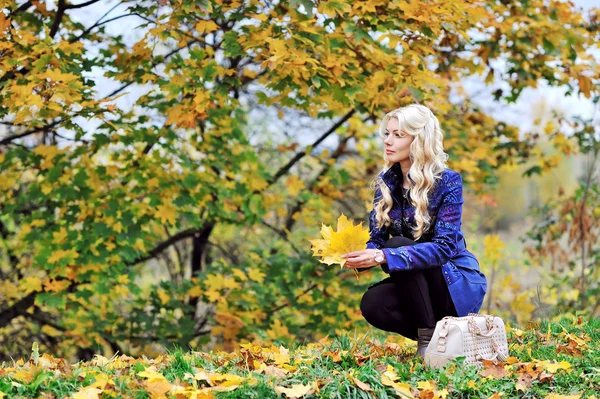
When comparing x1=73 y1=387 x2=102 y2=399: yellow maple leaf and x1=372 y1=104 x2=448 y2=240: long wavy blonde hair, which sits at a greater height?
x1=372 y1=104 x2=448 y2=240: long wavy blonde hair

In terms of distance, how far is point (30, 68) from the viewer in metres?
3.96

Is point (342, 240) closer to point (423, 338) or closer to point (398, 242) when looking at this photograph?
point (398, 242)

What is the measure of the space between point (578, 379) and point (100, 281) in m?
3.70

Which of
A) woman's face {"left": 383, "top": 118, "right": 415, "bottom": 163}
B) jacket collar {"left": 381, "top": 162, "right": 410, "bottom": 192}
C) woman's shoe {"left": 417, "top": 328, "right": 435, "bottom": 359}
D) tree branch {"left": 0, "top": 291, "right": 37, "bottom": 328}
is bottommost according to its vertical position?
tree branch {"left": 0, "top": 291, "right": 37, "bottom": 328}

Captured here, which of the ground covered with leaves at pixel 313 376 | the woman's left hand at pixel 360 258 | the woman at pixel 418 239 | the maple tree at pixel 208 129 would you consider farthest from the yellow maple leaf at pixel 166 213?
the woman's left hand at pixel 360 258

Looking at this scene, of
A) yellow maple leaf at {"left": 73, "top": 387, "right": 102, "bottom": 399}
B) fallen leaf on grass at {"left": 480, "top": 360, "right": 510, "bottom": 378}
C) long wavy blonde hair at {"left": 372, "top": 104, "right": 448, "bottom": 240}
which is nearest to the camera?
yellow maple leaf at {"left": 73, "top": 387, "right": 102, "bottom": 399}

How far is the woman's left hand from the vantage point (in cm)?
278

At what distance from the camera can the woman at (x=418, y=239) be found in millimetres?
2971

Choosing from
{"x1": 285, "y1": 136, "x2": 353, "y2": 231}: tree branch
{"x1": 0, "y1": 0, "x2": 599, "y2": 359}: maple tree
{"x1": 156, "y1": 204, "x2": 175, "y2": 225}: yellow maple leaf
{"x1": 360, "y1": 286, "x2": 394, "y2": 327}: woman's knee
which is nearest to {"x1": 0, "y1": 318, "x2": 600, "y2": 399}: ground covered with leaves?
{"x1": 360, "y1": 286, "x2": 394, "y2": 327}: woman's knee

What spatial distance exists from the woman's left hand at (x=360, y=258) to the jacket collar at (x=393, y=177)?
549mm

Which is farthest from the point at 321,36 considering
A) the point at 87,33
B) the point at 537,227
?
the point at 537,227

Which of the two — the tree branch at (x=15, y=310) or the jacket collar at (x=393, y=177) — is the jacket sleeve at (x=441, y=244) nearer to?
the jacket collar at (x=393, y=177)

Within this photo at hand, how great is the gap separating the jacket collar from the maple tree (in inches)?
36.5

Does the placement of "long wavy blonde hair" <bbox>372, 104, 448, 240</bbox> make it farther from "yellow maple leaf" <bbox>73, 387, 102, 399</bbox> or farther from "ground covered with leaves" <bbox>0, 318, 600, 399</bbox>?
"yellow maple leaf" <bbox>73, 387, 102, 399</bbox>
